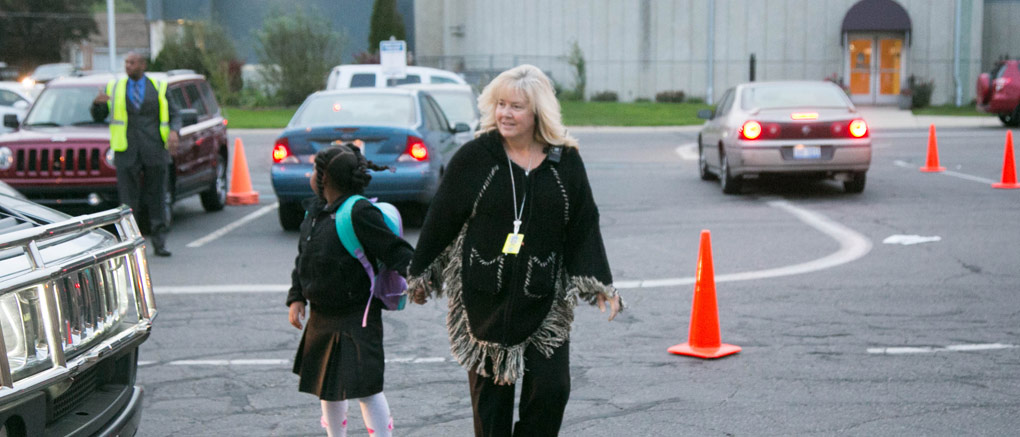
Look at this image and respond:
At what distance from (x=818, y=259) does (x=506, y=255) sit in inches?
258

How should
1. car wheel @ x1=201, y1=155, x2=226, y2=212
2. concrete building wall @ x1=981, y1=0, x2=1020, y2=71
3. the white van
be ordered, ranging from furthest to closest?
concrete building wall @ x1=981, y1=0, x2=1020, y2=71
the white van
car wheel @ x1=201, y1=155, x2=226, y2=212

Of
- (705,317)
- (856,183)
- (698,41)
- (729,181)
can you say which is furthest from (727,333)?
(698,41)

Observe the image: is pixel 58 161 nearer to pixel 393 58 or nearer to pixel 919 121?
pixel 393 58

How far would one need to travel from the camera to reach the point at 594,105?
41219mm

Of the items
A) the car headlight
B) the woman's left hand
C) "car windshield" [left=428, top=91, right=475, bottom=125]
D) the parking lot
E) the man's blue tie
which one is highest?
the man's blue tie

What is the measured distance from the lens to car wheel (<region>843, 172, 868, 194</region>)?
1468 cm

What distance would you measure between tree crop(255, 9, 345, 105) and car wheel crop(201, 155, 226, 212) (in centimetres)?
2720

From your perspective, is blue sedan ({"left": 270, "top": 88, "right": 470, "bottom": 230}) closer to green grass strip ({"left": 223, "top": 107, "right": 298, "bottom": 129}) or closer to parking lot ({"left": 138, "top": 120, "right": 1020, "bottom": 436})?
parking lot ({"left": 138, "top": 120, "right": 1020, "bottom": 436})

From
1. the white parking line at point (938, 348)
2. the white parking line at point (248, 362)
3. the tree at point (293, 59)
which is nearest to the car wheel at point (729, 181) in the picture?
the white parking line at point (938, 348)

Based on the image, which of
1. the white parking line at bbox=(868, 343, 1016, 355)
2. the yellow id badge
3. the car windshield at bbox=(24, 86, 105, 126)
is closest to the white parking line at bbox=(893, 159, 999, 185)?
the white parking line at bbox=(868, 343, 1016, 355)

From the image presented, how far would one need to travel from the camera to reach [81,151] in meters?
11.8

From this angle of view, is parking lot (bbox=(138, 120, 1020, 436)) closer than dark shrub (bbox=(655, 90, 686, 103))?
Yes

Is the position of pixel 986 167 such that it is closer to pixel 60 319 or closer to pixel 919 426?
pixel 919 426

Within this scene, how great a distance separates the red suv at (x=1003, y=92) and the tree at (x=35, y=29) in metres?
56.9
